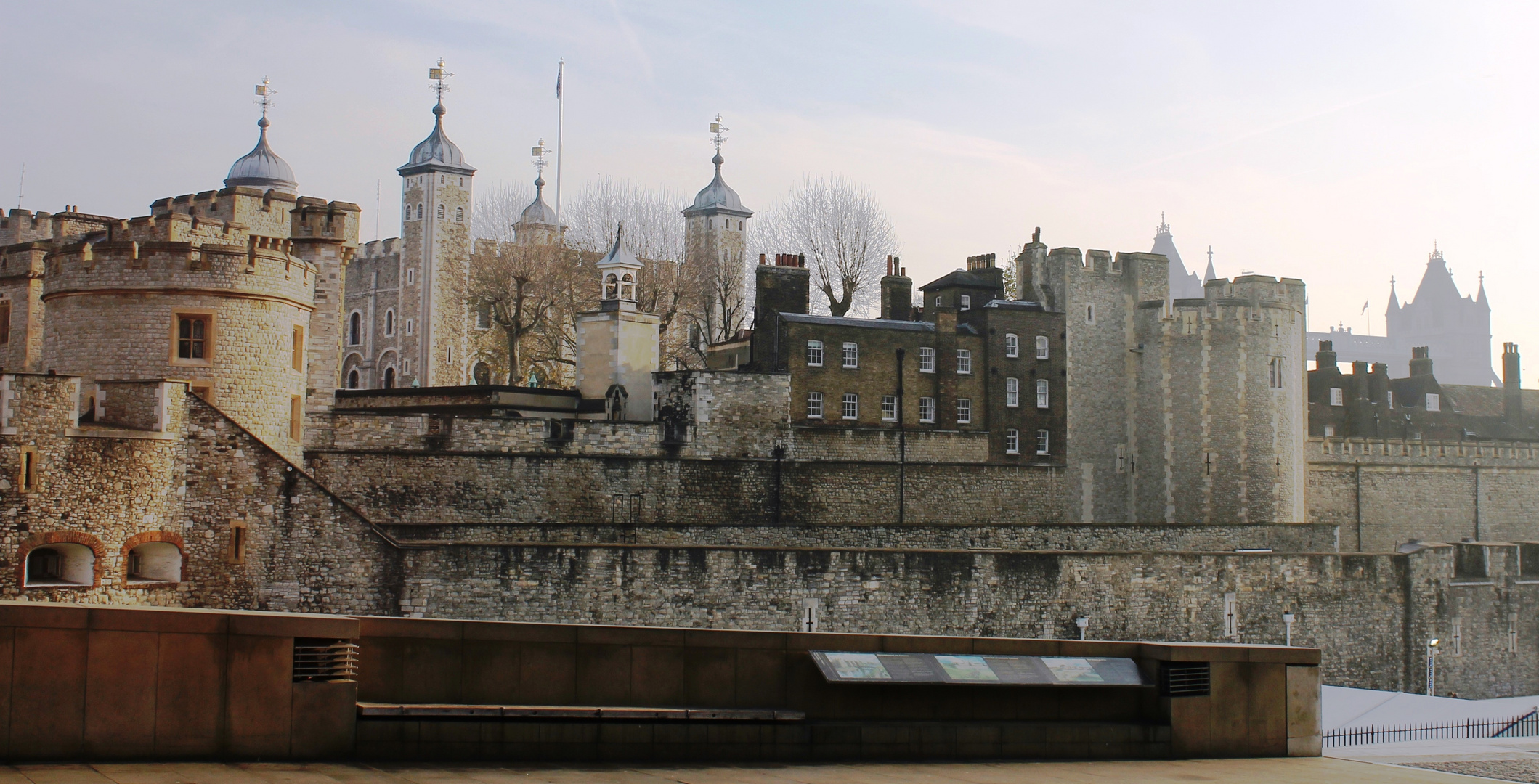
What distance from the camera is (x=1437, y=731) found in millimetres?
29125

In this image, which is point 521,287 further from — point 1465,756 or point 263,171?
point 1465,756

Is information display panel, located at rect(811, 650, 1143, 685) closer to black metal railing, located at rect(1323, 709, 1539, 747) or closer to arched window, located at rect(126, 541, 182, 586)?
black metal railing, located at rect(1323, 709, 1539, 747)

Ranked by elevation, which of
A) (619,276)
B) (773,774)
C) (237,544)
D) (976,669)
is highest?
(619,276)

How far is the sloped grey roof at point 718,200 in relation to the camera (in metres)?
74.1

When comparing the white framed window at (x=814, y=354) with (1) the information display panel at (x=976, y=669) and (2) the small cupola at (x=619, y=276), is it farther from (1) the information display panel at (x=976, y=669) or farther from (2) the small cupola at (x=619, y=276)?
(1) the information display panel at (x=976, y=669)

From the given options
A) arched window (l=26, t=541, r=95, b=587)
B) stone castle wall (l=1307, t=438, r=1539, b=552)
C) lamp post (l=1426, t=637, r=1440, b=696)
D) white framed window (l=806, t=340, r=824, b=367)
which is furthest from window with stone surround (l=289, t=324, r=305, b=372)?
stone castle wall (l=1307, t=438, r=1539, b=552)

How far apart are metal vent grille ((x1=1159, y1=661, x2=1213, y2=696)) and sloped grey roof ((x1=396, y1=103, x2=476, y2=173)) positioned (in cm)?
5765

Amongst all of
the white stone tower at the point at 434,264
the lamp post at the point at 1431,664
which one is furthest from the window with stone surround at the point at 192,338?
the white stone tower at the point at 434,264

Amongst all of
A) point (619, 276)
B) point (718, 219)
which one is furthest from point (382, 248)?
point (619, 276)

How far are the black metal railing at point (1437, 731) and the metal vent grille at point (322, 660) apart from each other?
19076mm

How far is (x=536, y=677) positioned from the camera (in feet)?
45.4

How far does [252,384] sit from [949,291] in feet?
82.6

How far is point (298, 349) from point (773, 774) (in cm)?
1670

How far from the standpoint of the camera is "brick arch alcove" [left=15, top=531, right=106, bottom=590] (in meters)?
20.8
